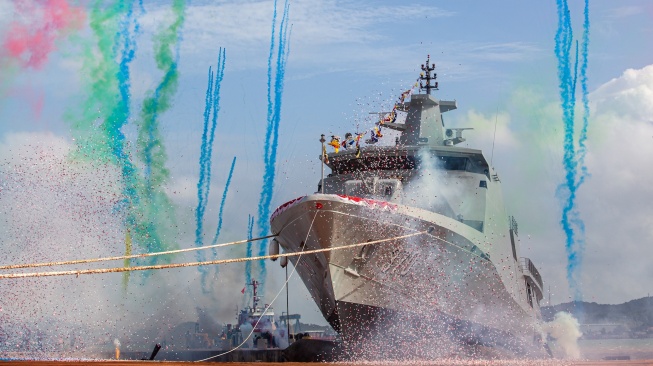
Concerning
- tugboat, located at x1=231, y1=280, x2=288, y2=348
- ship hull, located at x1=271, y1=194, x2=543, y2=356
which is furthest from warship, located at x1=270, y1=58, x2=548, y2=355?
tugboat, located at x1=231, y1=280, x2=288, y2=348

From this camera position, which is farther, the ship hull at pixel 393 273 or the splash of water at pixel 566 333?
the splash of water at pixel 566 333

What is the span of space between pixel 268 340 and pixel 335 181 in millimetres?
22437

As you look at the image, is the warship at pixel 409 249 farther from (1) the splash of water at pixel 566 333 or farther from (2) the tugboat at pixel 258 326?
(2) the tugboat at pixel 258 326

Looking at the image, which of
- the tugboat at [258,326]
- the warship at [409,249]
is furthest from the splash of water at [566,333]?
the tugboat at [258,326]

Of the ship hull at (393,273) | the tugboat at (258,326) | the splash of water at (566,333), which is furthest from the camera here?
the tugboat at (258,326)

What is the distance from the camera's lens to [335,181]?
127 feet

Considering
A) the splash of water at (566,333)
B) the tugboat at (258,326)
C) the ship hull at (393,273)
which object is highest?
the ship hull at (393,273)

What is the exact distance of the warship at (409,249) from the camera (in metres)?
31.9

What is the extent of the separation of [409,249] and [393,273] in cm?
110

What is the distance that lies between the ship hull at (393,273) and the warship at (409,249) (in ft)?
0.12

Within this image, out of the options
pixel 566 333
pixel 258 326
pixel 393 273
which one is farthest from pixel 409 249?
pixel 258 326

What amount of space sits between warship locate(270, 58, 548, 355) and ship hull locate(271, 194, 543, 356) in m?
0.04

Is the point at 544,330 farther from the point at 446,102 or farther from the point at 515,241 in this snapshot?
the point at 446,102

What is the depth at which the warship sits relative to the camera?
31.9 meters
